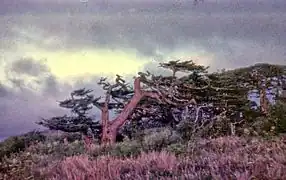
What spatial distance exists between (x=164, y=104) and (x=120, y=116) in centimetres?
288

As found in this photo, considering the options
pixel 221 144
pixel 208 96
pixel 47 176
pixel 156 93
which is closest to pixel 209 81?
pixel 208 96

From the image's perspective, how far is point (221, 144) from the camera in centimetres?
1555

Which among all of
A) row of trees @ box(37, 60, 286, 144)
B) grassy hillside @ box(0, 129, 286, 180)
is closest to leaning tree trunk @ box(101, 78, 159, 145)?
row of trees @ box(37, 60, 286, 144)

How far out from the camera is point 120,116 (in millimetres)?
26625

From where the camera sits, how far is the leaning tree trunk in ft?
86.2

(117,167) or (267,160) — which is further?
(117,167)

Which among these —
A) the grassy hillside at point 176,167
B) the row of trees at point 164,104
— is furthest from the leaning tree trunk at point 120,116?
the grassy hillside at point 176,167

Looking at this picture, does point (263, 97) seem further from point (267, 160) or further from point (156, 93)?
point (267, 160)

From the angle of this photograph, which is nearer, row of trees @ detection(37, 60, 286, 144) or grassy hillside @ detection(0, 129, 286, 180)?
grassy hillside @ detection(0, 129, 286, 180)

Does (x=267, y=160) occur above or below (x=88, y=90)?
below

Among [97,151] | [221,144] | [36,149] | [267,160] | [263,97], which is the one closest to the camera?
[267,160]

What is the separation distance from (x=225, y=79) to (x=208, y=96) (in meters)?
2.49

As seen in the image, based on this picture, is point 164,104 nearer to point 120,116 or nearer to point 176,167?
point 120,116

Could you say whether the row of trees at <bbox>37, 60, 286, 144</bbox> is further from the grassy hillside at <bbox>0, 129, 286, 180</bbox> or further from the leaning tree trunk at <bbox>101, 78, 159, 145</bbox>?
the grassy hillside at <bbox>0, 129, 286, 180</bbox>
